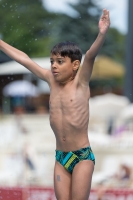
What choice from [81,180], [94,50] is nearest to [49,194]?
[81,180]

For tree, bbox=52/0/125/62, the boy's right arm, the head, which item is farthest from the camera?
tree, bbox=52/0/125/62

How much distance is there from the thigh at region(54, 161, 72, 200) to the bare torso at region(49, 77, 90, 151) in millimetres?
180

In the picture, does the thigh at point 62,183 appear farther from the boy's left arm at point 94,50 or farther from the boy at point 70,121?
the boy's left arm at point 94,50

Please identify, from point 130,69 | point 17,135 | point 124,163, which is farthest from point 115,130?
point 130,69

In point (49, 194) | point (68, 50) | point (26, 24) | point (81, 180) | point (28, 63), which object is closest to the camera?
point (81, 180)

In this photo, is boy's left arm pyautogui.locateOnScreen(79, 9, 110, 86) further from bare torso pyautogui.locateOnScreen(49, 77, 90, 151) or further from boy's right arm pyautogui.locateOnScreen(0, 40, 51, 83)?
boy's right arm pyautogui.locateOnScreen(0, 40, 51, 83)

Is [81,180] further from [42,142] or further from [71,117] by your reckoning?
[42,142]

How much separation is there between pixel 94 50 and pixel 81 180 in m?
1.00

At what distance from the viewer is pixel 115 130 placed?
1239cm

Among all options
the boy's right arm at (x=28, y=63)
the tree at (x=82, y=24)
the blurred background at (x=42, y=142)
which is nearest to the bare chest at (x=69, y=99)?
the boy's right arm at (x=28, y=63)

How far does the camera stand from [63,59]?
4773 millimetres

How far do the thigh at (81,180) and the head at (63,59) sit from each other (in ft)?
2.28

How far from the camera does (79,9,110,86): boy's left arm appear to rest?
4547mm

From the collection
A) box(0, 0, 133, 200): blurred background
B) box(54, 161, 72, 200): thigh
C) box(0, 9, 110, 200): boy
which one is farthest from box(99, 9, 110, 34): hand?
box(0, 0, 133, 200): blurred background
